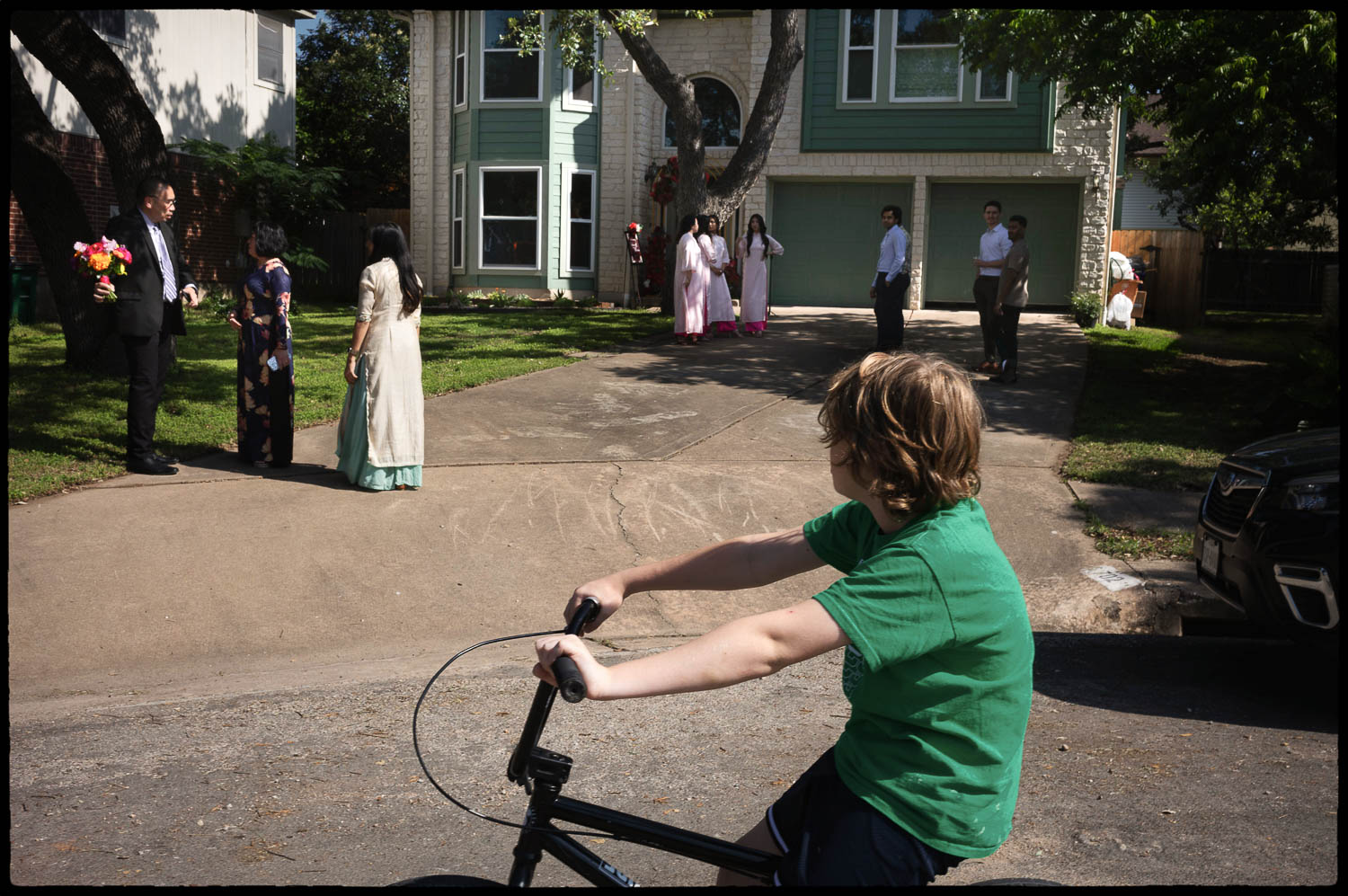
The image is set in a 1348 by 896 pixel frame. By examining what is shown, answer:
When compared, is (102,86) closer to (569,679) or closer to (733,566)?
(733,566)

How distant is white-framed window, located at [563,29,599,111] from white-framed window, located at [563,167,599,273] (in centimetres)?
131

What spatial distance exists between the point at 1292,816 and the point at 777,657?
3085 mm

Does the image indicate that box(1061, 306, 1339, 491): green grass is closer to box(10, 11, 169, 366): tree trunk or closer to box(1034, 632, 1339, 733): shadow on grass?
box(1034, 632, 1339, 733): shadow on grass

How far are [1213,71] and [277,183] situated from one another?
19493 mm

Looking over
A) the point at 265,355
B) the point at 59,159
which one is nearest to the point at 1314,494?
the point at 265,355

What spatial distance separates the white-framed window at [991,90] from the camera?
21.9 metres

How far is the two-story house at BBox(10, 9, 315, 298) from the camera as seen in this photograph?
A: 21531mm

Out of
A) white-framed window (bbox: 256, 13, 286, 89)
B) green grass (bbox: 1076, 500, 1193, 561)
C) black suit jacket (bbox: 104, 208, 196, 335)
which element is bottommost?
green grass (bbox: 1076, 500, 1193, 561)

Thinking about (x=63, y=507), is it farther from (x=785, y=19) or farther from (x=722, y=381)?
(x=785, y=19)

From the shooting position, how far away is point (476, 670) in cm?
579

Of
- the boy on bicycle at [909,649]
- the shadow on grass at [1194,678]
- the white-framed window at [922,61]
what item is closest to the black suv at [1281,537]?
the shadow on grass at [1194,678]

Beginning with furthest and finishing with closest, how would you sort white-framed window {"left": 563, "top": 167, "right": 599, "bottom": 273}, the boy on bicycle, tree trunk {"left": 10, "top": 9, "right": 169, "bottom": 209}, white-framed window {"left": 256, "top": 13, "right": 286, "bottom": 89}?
1. white-framed window {"left": 256, "top": 13, "right": 286, "bottom": 89}
2. white-framed window {"left": 563, "top": 167, "right": 599, "bottom": 273}
3. tree trunk {"left": 10, "top": 9, "right": 169, "bottom": 209}
4. the boy on bicycle

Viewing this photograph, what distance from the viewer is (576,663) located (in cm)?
189

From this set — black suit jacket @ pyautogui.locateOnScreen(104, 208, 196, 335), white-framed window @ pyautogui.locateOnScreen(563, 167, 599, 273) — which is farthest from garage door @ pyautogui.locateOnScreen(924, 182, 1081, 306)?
black suit jacket @ pyautogui.locateOnScreen(104, 208, 196, 335)
